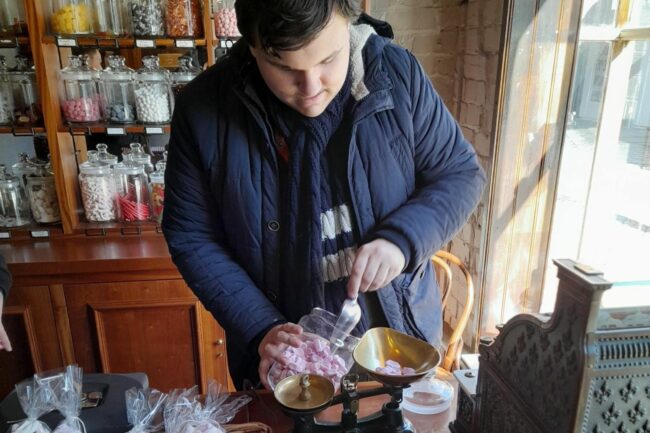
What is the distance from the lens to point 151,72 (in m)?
1.82

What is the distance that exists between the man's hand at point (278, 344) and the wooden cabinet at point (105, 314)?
98 centimetres

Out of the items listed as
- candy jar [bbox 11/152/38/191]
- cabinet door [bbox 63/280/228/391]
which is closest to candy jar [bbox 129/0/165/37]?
candy jar [bbox 11/152/38/191]

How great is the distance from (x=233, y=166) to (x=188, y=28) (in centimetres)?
105

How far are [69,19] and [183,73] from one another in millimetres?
406

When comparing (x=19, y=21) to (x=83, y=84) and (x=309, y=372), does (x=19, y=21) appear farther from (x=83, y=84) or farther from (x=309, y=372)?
(x=309, y=372)

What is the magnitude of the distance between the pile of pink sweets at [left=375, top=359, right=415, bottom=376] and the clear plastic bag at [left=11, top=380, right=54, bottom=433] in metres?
0.54

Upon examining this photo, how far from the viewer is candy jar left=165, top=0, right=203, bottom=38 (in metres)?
1.75

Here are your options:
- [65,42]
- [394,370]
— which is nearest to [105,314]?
[65,42]

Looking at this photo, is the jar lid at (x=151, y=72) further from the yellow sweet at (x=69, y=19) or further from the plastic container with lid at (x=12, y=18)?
the plastic container with lid at (x=12, y=18)

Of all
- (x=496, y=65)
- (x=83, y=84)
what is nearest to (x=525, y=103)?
(x=496, y=65)

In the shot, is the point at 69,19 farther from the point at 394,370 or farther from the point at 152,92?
the point at 394,370

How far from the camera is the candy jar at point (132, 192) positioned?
1.90 metres

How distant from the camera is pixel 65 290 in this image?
1712 mm

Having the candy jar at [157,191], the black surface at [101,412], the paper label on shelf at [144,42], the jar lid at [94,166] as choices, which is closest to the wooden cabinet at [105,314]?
→ the candy jar at [157,191]
